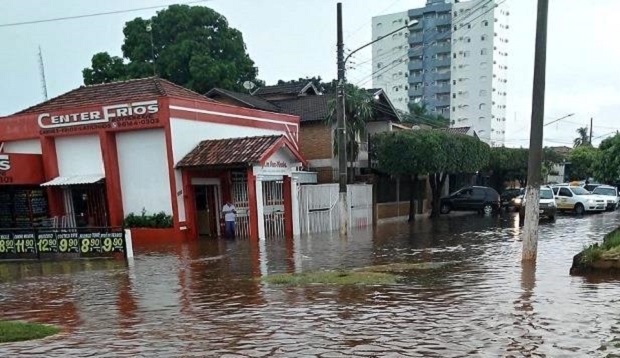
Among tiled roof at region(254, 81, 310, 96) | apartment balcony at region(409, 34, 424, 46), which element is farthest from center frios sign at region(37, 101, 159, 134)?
apartment balcony at region(409, 34, 424, 46)

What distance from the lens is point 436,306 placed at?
8.31m

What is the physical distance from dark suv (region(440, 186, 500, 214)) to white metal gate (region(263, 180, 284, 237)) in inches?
660

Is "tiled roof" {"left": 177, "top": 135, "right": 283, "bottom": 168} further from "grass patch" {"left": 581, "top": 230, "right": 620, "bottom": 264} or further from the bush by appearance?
"grass patch" {"left": 581, "top": 230, "right": 620, "bottom": 264}

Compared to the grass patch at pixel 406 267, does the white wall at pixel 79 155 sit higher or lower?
higher

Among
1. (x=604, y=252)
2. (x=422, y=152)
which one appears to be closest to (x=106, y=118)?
(x=422, y=152)

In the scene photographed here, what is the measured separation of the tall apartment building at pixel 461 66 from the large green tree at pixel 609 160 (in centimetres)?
6217

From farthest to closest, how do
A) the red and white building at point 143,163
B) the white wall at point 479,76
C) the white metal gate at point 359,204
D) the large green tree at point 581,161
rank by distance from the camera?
the white wall at point 479,76 → the large green tree at point 581,161 → the white metal gate at point 359,204 → the red and white building at point 143,163

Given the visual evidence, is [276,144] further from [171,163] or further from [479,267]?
[479,267]

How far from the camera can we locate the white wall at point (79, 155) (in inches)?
876

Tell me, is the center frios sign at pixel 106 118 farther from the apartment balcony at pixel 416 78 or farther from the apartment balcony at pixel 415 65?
the apartment balcony at pixel 415 65

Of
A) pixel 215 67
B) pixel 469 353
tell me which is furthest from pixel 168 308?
pixel 215 67

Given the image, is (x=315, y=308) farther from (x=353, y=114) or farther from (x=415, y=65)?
(x=415, y=65)

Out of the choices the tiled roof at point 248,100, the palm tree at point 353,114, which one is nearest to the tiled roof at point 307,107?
the tiled roof at point 248,100

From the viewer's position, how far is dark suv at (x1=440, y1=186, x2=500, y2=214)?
3453cm
